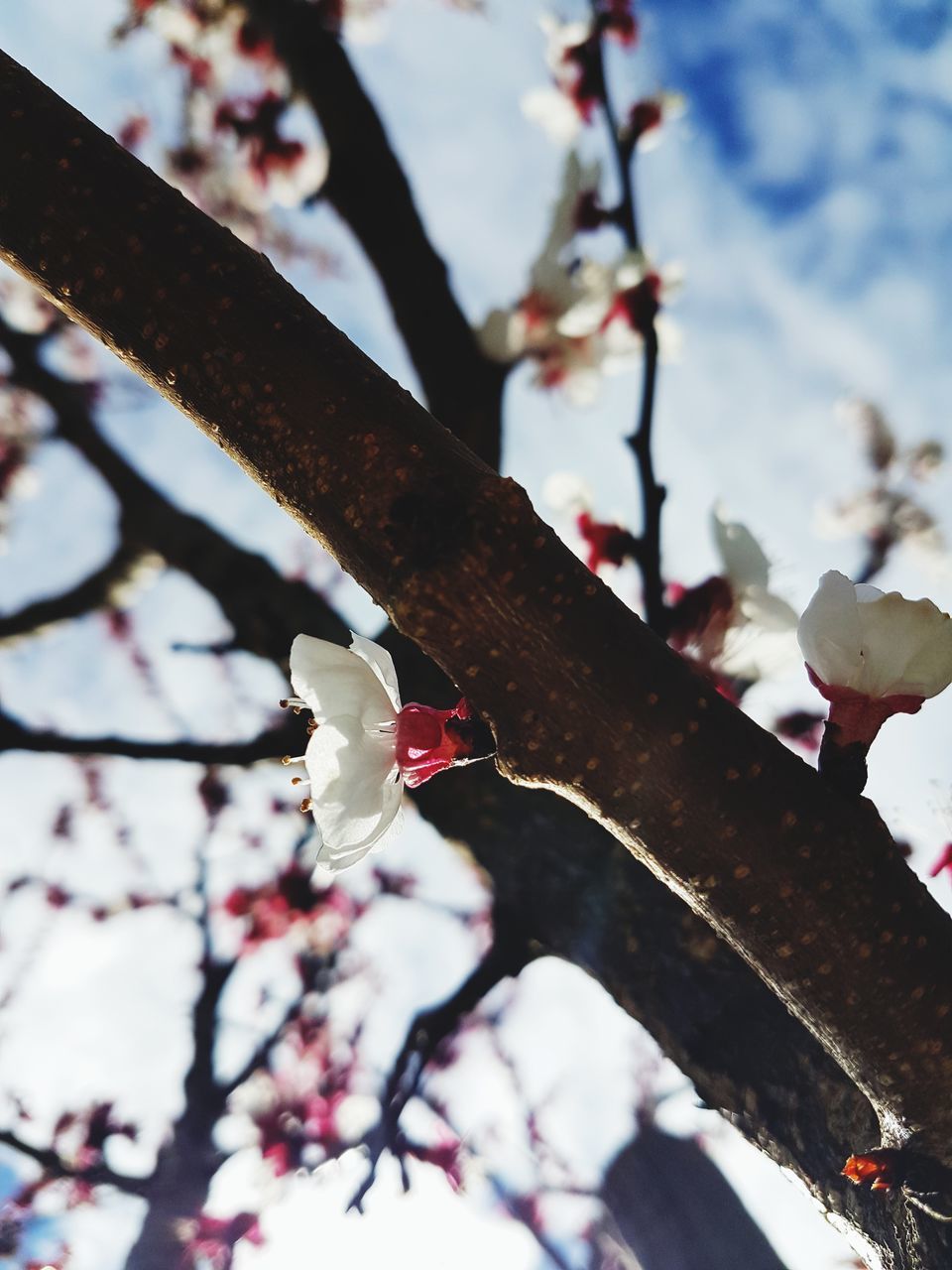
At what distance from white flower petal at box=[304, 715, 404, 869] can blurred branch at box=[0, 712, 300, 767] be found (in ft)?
2.97

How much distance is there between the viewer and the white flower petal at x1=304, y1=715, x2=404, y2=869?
70 cm

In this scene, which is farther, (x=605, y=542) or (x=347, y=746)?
(x=605, y=542)

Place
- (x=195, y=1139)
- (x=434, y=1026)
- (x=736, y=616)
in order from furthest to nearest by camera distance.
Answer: (x=195, y=1139) < (x=434, y=1026) < (x=736, y=616)

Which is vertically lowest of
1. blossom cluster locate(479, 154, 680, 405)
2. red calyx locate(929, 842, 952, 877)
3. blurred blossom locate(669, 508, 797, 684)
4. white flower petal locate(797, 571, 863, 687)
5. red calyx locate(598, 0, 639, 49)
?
red calyx locate(929, 842, 952, 877)

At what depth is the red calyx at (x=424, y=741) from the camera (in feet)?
2.35

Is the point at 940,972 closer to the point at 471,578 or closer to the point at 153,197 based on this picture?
the point at 471,578

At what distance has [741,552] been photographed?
45.2 inches

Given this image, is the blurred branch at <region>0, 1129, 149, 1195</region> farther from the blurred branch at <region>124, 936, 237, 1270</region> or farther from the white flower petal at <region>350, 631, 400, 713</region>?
the white flower petal at <region>350, 631, 400, 713</region>

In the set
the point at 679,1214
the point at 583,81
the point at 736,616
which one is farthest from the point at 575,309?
the point at 679,1214

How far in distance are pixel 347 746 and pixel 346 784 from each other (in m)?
0.04

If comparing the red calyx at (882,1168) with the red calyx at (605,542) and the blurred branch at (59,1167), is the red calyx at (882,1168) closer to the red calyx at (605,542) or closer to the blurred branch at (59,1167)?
the red calyx at (605,542)

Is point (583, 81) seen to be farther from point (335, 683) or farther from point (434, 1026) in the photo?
point (434, 1026)

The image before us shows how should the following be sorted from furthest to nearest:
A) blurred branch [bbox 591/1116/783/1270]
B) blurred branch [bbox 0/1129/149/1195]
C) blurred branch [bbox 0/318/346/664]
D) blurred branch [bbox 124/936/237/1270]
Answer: blurred branch [bbox 124/936/237/1270], blurred branch [bbox 0/1129/149/1195], blurred branch [bbox 591/1116/783/1270], blurred branch [bbox 0/318/346/664]

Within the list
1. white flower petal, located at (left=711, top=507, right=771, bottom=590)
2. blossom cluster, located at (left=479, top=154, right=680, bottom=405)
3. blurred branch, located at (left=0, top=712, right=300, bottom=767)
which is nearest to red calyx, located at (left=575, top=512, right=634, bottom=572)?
white flower petal, located at (left=711, top=507, right=771, bottom=590)
